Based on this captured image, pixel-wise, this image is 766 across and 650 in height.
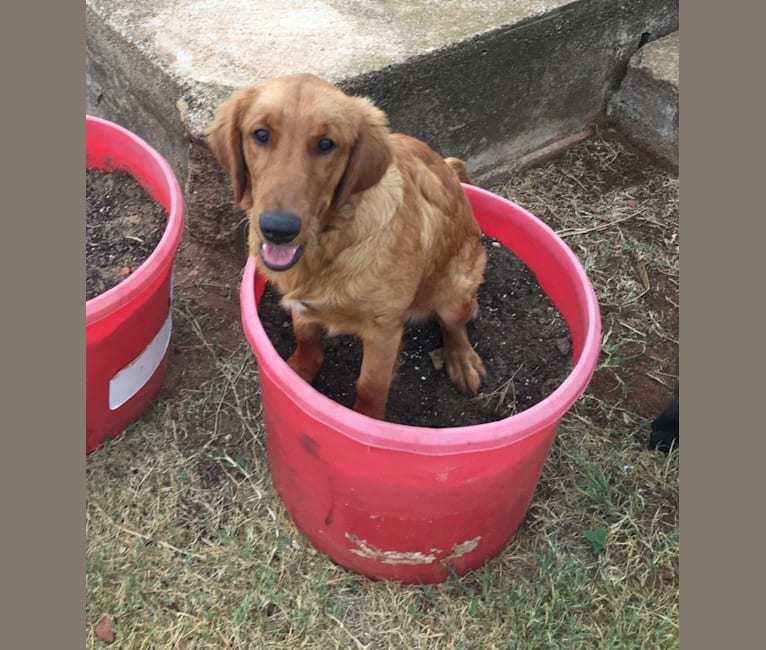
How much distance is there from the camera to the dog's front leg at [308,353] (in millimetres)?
2850

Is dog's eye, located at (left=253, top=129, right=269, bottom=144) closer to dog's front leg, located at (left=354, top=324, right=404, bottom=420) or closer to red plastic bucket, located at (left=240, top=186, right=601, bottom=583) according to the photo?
red plastic bucket, located at (left=240, top=186, right=601, bottom=583)

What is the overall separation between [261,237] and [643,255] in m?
2.55

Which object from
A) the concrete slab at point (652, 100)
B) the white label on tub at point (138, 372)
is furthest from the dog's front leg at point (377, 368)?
the concrete slab at point (652, 100)

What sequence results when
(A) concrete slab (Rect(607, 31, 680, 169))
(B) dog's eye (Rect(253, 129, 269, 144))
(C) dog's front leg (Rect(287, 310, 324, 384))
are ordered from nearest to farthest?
1. (B) dog's eye (Rect(253, 129, 269, 144))
2. (C) dog's front leg (Rect(287, 310, 324, 384))
3. (A) concrete slab (Rect(607, 31, 680, 169))

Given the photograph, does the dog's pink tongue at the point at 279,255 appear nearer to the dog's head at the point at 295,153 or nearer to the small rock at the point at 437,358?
the dog's head at the point at 295,153

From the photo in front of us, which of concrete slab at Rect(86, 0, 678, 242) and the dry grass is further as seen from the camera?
concrete slab at Rect(86, 0, 678, 242)

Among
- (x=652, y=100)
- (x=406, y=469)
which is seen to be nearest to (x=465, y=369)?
(x=406, y=469)

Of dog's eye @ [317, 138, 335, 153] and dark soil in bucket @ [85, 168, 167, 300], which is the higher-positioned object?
dog's eye @ [317, 138, 335, 153]

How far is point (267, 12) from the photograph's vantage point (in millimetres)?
3637

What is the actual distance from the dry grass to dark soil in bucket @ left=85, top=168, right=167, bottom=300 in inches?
19.7

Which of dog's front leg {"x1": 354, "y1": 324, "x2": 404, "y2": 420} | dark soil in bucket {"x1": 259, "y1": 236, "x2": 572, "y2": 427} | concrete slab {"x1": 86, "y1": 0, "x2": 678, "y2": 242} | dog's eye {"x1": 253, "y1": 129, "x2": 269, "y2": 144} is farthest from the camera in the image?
concrete slab {"x1": 86, "y1": 0, "x2": 678, "y2": 242}

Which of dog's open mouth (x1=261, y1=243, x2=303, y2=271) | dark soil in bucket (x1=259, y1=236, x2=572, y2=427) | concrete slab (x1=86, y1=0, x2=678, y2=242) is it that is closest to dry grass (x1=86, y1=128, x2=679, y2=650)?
dark soil in bucket (x1=259, y1=236, x2=572, y2=427)

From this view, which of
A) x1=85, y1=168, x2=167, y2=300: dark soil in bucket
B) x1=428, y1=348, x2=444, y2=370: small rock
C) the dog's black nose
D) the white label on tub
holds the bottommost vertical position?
the white label on tub

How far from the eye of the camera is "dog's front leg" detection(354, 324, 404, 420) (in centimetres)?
256
